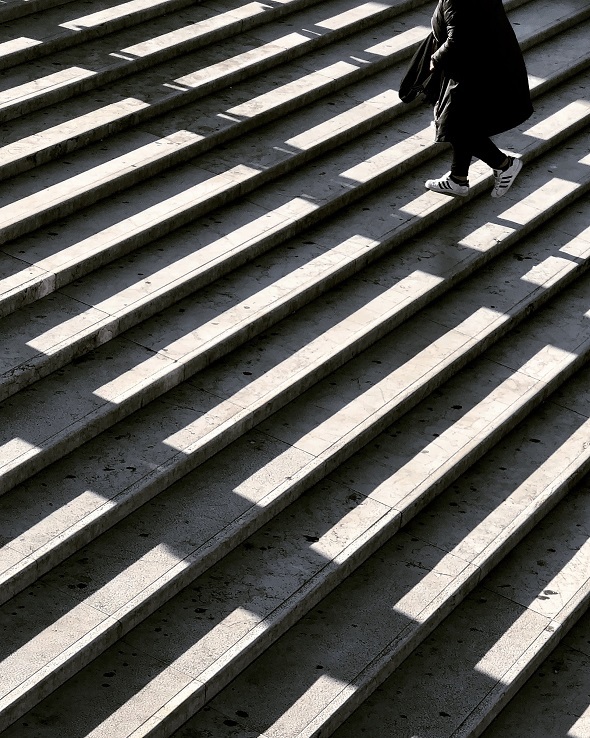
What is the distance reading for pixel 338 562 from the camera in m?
5.12

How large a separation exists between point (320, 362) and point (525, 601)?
1540mm

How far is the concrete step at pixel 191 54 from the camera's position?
281 inches

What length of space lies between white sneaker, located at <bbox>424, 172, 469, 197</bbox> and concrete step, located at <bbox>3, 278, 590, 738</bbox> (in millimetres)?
1393

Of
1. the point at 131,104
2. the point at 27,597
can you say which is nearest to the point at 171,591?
the point at 27,597

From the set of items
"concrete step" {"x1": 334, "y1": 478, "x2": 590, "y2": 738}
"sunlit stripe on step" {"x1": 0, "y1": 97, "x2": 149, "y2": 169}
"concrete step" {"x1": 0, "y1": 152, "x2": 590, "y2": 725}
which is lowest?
"concrete step" {"x1": 334, "y1": 478, "x2": 590, "y2": 738}

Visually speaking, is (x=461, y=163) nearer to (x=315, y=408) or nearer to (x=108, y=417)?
(x=315, y=408)

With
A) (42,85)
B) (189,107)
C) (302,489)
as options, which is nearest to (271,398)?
(302,489)

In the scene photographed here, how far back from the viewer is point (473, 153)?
6.95 metres

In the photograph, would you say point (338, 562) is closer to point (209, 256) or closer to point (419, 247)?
point (209, 256)

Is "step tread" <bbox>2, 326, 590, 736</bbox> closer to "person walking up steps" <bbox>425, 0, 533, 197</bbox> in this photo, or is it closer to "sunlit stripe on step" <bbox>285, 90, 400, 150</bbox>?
"person walking up steps" <bbox>425, 0, 533, 197</bbox>

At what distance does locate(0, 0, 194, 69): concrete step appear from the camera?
7344mm

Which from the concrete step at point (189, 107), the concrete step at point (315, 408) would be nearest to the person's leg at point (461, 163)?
the concrete step at point (315, 408)

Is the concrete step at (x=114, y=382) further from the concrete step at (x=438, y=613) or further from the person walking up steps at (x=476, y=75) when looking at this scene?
the concrete step at (x=438, y=613)

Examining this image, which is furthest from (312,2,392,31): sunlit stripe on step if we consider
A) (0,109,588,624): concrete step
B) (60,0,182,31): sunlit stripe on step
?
(0,109,588,624): concrete step
